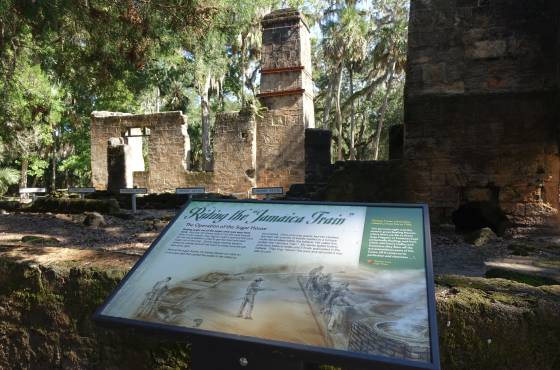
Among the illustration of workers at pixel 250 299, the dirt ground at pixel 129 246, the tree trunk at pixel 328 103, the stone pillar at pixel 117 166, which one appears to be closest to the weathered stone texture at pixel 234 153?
the stone pillar at pixel 117 166

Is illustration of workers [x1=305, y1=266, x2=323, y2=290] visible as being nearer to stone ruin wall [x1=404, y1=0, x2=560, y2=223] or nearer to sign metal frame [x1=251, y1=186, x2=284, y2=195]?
stone ruin wall [x1=404, y1=0, x2=560, y2=223]

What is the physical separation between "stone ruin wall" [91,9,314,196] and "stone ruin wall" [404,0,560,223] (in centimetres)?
537

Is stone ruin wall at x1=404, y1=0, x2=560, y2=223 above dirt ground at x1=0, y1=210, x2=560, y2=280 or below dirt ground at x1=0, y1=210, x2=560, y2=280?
above

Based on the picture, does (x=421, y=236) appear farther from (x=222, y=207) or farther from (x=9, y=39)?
(x=9, y=39)

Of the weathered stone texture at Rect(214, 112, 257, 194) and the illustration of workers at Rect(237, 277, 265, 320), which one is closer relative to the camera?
the illustration of workers at Rect(237, 277, 265, 320)

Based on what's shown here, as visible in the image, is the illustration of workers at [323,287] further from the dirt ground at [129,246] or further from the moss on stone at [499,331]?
the dirt ground at [129,246]

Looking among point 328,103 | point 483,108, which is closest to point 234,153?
point 483,108

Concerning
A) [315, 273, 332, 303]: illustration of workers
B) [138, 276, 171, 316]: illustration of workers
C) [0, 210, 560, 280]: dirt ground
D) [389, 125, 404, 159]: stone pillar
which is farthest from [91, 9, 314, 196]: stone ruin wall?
[315, 273, 332, 303]: illustration of workers

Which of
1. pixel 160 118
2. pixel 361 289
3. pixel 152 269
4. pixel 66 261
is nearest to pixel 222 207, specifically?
pixel 152 269

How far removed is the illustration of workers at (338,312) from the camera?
1.42 metres

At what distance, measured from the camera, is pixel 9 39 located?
5535 millimetres

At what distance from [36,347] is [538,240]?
625 centimetres

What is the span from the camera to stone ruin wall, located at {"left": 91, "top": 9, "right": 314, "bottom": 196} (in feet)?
38.9

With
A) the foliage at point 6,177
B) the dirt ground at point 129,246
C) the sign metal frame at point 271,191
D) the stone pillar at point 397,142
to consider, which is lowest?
the dirt ground at point 129,246
